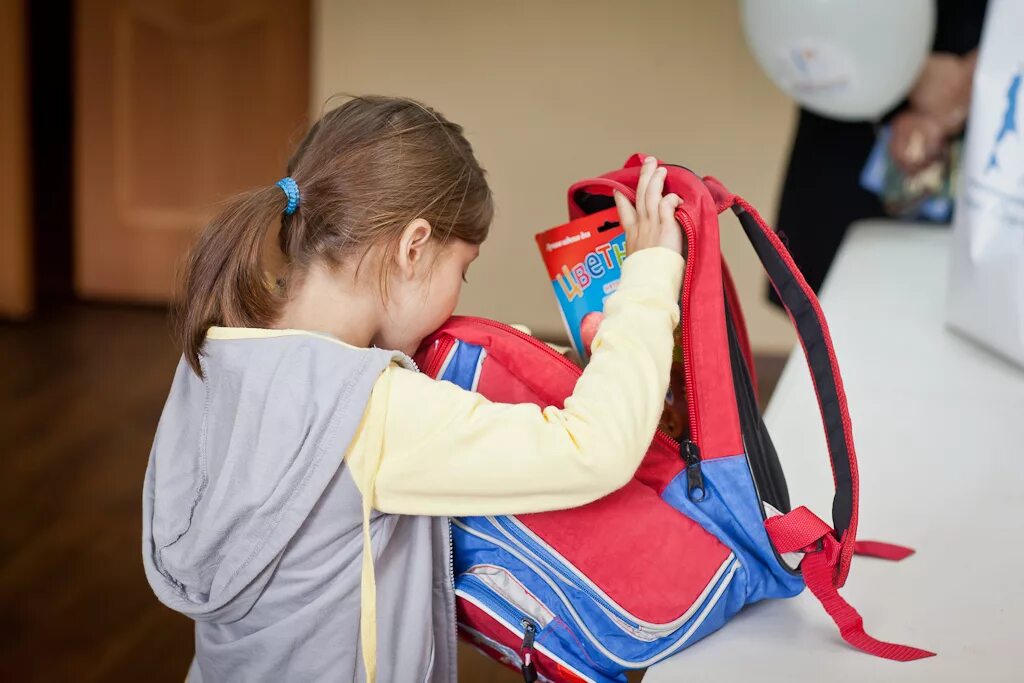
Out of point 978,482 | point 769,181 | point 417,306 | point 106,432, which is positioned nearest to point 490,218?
point 417,306

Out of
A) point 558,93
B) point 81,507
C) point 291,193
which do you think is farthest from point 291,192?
point 558,93

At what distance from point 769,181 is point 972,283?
6.86 feet

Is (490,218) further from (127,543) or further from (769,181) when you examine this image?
(769,181)

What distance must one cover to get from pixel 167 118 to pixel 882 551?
3202 millimetres

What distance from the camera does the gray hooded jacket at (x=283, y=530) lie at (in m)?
0.79

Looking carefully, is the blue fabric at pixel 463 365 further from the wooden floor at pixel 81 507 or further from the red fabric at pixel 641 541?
the wooden floor at pixel 81 507

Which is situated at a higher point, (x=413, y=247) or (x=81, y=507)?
(x=413, y=247)

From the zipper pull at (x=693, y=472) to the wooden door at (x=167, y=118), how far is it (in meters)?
2.92

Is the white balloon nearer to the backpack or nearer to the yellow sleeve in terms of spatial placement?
the backpack

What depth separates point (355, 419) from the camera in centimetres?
77

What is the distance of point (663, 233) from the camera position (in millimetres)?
859

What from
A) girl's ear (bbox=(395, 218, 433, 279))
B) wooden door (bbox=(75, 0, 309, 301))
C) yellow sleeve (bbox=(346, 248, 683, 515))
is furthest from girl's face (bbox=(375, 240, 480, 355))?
wooden door (bbox=(75, 0, 309, 301))

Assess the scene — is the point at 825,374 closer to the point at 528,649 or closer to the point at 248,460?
the point at 528,649

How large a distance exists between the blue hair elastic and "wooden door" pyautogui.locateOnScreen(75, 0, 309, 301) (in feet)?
9.14
